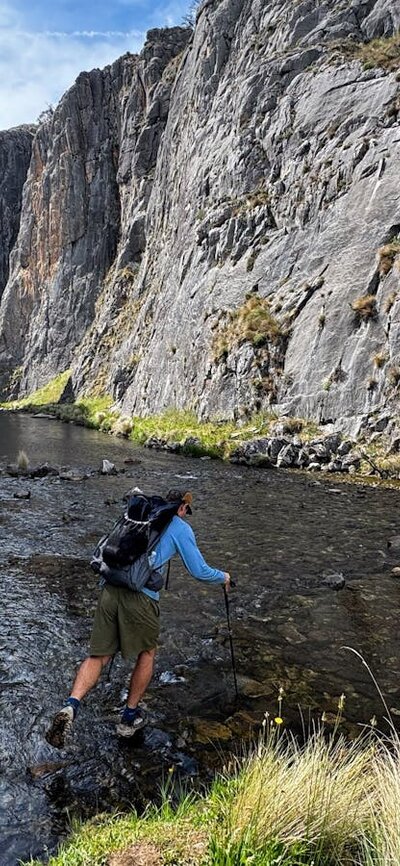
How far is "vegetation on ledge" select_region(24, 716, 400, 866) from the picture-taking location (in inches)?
141

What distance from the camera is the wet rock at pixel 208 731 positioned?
613cm

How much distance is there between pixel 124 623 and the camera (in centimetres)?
620

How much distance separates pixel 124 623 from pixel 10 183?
13857cm

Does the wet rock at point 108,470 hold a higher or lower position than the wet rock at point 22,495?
higher

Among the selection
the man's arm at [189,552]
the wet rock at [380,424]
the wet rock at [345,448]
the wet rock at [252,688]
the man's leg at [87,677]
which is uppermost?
the wet rock at [380,424]

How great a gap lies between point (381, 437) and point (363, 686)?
18287 mm

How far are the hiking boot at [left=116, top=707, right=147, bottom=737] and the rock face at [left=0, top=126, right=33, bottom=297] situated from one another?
415ft

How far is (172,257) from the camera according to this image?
56.8m

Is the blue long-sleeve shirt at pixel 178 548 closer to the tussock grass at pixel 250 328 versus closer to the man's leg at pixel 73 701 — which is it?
the man's leg at pixel 73 701

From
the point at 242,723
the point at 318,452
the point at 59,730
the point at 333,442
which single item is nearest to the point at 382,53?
the point at 333,442

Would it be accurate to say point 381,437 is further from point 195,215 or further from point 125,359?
point 125,359

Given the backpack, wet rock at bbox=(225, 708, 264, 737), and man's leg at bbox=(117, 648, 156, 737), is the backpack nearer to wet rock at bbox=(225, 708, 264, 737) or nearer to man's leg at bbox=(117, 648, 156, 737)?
man's leg at bbox=(117, 648, 156, 737)

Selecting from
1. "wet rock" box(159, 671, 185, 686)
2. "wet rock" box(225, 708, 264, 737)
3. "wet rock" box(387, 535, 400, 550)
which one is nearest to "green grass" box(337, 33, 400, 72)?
"wet rock" box(387, 535, 400, 550)

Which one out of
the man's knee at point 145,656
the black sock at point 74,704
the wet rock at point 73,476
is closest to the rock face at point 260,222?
the wet rock at point 73,476
